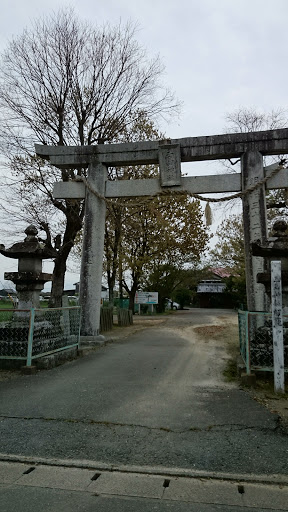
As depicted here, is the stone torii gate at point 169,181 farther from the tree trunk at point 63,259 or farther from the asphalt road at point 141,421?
the tree trunk at point 63,259

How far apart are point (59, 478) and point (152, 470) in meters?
0.81

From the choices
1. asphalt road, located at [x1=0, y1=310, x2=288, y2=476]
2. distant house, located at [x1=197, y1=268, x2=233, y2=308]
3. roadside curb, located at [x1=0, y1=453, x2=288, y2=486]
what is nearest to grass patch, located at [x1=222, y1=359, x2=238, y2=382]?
asphalt road, located at [x1=0, y1=310, x2=288, y2=476]

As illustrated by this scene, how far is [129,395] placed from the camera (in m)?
5.25

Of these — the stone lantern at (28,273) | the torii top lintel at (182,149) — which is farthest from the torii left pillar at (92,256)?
the stone lantern at (28,273)

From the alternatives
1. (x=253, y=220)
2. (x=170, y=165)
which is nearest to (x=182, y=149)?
(x=170, y=165)

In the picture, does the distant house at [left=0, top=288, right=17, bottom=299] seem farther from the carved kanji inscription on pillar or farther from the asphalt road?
the asphalt road

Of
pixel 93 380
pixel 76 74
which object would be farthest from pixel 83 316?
pixel 76 74

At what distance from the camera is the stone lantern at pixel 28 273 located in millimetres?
8156

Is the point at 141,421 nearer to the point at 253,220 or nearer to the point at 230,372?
the point at 230,372

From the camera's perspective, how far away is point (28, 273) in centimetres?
813

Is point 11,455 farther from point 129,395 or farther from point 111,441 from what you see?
point 129,395

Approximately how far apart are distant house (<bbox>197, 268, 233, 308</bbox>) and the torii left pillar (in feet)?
120

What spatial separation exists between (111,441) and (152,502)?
44.2 inches

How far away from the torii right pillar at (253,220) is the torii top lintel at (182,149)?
0.37m
